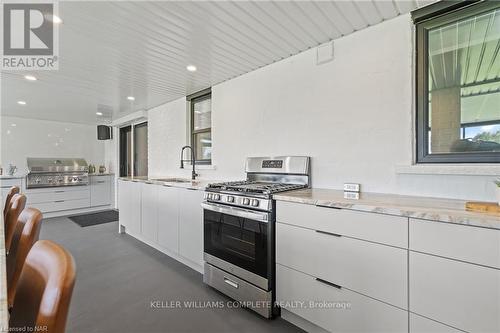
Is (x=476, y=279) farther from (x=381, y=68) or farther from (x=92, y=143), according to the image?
(x=92, y=143)

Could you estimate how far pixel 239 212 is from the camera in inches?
80.1

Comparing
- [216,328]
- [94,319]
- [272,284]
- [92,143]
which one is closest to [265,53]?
[272,284]

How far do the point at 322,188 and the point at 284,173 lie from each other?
0.42 m

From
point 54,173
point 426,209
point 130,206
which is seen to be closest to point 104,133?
point 54,173

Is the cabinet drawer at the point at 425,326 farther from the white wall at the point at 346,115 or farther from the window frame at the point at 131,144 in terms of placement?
the window frame at the point at 131,144

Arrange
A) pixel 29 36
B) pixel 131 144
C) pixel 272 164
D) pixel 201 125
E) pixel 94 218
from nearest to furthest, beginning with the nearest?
1. pixel 29 36
2. pixel 272 164
3. pixel 201 125
4. pixel 94 218
5. pixel 131 144

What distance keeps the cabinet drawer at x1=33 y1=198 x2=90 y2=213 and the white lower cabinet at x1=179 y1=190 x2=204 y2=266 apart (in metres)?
4.11

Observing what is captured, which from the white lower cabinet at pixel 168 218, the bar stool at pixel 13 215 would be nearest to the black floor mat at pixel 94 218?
the white lower cabinet at pixel 168 218

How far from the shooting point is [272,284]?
6.10 feet

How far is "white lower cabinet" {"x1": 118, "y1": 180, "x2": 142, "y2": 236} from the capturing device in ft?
12.0

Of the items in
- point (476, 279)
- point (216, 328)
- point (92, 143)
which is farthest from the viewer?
point (92, 143)

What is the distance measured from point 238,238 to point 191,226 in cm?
77

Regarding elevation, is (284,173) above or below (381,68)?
below

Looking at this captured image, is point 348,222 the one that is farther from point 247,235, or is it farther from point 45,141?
point 45,141
